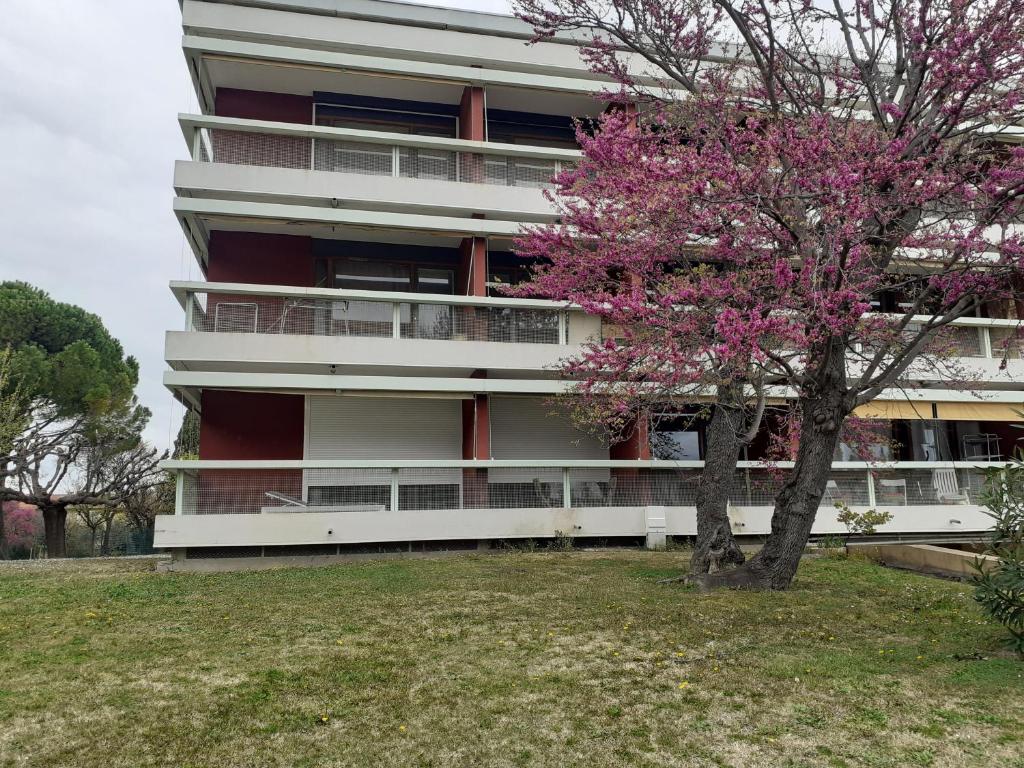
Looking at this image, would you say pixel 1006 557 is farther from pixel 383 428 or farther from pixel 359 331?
pixel 383 428

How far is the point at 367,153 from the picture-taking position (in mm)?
17578

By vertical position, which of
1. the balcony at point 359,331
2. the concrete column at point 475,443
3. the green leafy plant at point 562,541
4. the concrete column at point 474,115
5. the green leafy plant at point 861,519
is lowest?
the green leafy plant at point 562,541

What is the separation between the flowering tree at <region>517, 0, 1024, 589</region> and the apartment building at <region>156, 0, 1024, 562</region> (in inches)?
197

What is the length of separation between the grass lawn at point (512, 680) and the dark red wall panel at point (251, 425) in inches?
280

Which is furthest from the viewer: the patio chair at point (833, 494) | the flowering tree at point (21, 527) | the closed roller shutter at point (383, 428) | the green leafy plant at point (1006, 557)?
the flowering tree at point (21, 527)

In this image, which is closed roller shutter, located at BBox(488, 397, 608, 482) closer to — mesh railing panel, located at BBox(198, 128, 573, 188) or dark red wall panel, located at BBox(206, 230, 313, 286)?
mesh railing panel, located at BBox(198, 128, 573, 188)

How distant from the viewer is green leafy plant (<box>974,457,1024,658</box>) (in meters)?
6.14

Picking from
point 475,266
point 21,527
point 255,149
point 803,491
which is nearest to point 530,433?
point 475,266

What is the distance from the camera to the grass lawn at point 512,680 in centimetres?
447

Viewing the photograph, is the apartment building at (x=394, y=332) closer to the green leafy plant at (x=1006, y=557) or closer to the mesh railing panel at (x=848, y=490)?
the mesh railing panel at (x=848, y=490)

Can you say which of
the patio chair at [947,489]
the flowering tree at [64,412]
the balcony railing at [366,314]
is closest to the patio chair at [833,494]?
the patio chair at [947,489]

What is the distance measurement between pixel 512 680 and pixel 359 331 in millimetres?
11691

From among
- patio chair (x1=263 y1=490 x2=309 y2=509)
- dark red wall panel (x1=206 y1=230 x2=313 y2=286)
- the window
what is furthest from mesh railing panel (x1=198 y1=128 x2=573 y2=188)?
patio chair (x1=263 y1=490 x2=309 y2=509)

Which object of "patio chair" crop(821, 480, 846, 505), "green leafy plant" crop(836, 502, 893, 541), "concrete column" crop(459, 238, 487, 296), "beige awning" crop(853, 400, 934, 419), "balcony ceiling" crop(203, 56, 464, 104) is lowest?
"green leafy plant" crop(836, 502, 893, 541)
